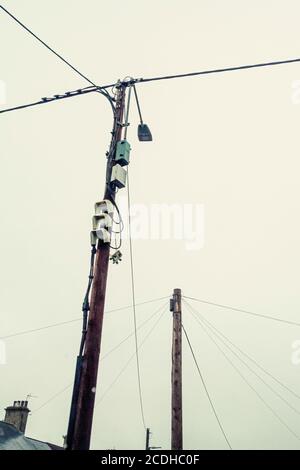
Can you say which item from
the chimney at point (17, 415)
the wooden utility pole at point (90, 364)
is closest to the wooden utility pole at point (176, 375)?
the wooden utility pole at point (90, 364)

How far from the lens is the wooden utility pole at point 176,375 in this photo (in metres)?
10.5

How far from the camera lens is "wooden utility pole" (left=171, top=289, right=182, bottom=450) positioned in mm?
10498

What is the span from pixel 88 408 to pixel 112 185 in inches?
145

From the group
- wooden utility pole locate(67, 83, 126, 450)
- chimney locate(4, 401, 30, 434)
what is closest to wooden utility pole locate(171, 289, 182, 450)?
wooden utility pole locate(67, 83, 126, 450)

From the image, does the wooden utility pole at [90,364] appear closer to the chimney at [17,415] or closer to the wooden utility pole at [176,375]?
the wooden utility pole at [176,375]

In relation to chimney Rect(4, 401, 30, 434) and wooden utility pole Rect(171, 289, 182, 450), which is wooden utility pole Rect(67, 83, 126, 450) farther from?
chimney Rect(4, 401, 30, 434)

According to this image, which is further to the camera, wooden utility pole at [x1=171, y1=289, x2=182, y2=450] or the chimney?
the chimney

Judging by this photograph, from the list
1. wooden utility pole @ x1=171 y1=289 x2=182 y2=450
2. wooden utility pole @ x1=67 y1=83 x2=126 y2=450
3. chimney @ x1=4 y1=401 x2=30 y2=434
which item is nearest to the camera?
wooden utility pole @ x1=67 y1=83 x2=126 y2=450

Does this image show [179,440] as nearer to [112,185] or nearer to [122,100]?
[112,185]

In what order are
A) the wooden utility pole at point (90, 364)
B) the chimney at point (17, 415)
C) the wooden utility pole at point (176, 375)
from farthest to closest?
the chimney at point (17, 415)
the wooden utility pole at point (176, 375)
the wooden utility pole at point (90, 364)

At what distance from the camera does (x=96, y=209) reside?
5840mm

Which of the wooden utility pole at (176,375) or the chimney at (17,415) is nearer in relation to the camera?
the wooden utility pole at (176,375)

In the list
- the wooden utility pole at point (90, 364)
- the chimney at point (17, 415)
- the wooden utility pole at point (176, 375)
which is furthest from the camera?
the chimney at point (17, 415)

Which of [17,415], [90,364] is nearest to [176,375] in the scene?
[90,364]
